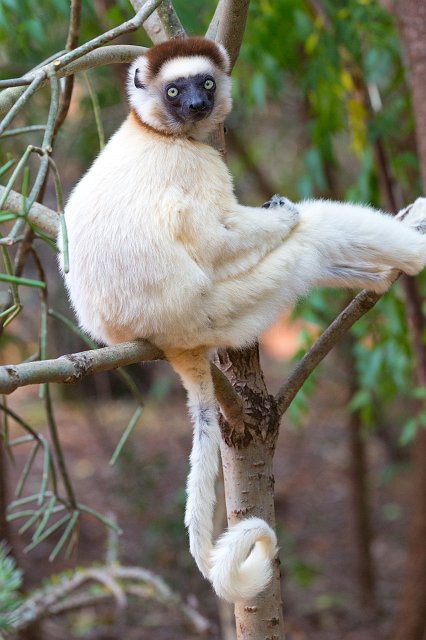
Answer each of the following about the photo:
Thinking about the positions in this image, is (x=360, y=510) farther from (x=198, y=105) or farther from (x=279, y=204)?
(x=198, y=105)

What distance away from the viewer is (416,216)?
10.2 ft

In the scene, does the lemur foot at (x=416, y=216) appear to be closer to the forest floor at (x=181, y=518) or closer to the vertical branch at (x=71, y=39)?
the vertical branch at (x=71, y=39)

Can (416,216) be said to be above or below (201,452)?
above

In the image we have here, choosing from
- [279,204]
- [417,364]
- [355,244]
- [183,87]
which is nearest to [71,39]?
[183,87]

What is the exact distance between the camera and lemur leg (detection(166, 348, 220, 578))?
93.0 inches

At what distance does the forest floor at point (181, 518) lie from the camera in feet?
22.0

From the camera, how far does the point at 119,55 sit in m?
2.78

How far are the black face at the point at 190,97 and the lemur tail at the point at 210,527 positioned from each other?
2.79 feet

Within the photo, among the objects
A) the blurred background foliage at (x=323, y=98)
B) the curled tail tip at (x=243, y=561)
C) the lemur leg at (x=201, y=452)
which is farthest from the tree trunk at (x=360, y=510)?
the curled tail tip at (x=243, y=561)

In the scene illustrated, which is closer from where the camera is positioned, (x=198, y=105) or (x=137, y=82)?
(x=198, y=105)

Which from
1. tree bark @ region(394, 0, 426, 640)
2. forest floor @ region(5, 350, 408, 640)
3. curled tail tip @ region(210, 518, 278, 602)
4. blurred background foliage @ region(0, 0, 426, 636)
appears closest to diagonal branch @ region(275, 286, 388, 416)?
curled tail tip @ region(210, 518, 278, 602)

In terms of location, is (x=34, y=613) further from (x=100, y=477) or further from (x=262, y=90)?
(x=100, y=477)

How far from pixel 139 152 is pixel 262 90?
2.01 m

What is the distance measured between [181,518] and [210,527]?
4328 mm
